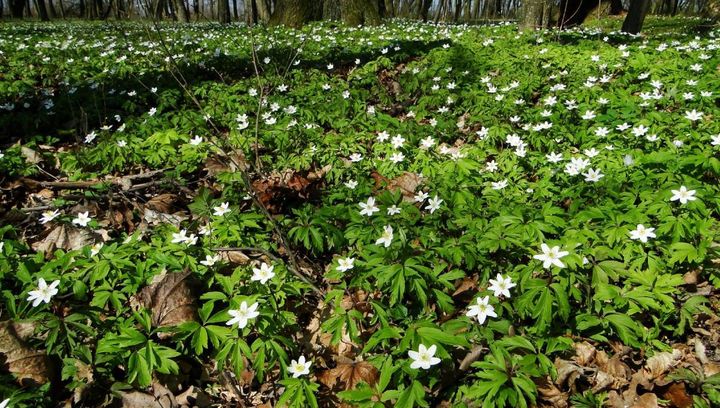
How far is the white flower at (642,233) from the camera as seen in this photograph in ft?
8.07

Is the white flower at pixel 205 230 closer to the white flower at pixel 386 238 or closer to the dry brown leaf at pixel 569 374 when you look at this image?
the white flower at pixel 386 238

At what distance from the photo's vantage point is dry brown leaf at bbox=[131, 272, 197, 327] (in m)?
2.44

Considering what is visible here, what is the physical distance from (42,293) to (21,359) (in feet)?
1.11

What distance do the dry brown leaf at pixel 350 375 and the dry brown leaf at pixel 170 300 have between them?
86 centimetres

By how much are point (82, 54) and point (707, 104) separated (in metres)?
10.4

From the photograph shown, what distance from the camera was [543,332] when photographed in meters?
2.21

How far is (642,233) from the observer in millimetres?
2486

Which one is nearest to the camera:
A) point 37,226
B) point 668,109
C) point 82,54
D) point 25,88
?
point 37,226

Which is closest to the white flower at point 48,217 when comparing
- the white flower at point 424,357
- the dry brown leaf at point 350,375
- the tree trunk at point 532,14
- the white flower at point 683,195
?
the dry brown leaf at point 350,375

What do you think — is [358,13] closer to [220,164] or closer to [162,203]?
[220,164]

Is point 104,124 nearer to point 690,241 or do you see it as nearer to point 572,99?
point 572,99

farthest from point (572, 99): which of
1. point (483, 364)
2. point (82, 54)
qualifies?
point (82, 54)

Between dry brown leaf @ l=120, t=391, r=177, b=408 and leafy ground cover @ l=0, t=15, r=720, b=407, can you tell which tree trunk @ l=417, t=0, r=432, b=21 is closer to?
leafy ground cover @ l=0, t=15, r=720, b=407

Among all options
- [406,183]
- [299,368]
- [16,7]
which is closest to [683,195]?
[406,183]
